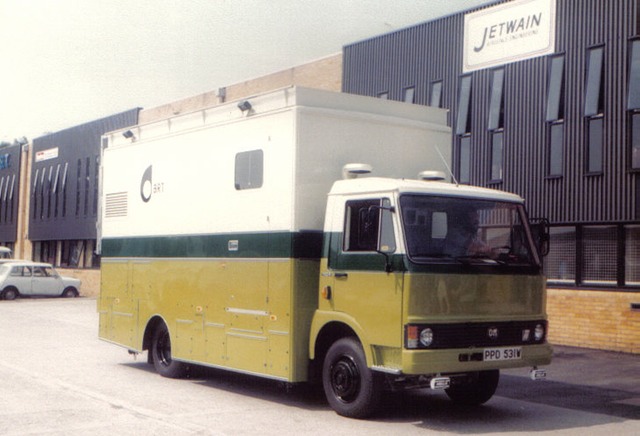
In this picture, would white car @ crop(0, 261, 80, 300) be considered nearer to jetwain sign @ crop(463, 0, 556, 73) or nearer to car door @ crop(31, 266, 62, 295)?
car door @ crop(31, 266, 62, 295)

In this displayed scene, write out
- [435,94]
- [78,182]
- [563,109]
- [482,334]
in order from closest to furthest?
[482,334], [563,109], [435,94], [78,182]

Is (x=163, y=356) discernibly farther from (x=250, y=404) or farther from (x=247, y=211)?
(x=247, y=211)

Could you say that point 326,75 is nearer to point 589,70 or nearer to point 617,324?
point 589,70

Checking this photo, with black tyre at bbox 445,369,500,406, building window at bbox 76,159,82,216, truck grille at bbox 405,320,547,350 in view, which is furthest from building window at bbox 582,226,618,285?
building window at bbox 76,159,82,216

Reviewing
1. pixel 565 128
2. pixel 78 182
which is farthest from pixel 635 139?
pixel 78 182

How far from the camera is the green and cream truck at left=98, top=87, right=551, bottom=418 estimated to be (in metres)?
9.03

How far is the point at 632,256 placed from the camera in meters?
17.4

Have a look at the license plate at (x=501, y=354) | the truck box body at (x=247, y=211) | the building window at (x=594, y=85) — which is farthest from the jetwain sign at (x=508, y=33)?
the license plate at (x=501, y=354)

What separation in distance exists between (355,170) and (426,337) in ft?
7.52

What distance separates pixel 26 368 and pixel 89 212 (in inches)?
1080

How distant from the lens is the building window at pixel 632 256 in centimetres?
1731

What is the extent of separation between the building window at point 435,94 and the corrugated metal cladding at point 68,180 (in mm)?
19147

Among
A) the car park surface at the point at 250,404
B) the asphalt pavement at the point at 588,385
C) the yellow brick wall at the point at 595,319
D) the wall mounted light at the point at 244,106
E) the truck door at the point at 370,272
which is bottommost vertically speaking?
the car park surface at the point at 250,404

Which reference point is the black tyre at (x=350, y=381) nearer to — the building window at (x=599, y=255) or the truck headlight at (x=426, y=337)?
the truck headlight at (x=426, y=337)
